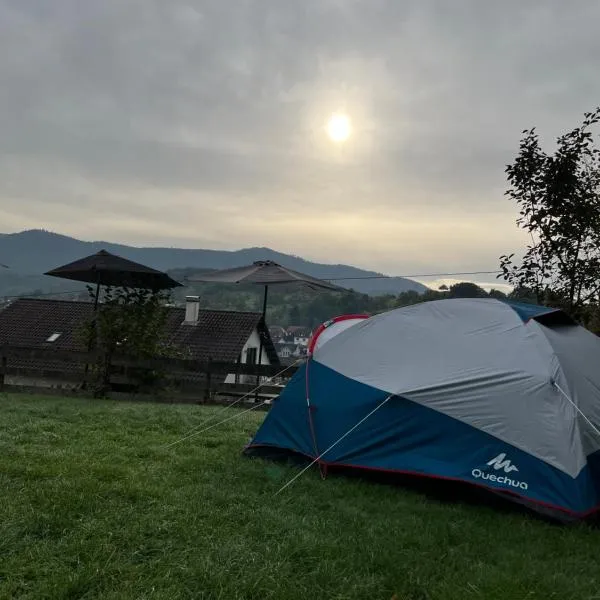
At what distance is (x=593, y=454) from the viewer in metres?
4.01

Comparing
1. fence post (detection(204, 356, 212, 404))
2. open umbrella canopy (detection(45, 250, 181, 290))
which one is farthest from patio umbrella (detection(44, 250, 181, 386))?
fence post (detection(204, 356, 212, 404))

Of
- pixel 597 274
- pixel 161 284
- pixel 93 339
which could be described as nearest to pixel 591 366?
pixel 597 274

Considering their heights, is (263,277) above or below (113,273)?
above

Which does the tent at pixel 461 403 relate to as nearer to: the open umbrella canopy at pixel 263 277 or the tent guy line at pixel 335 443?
the tent guy line at pixel 335 443

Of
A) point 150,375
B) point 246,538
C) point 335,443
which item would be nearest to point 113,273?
point 150,375

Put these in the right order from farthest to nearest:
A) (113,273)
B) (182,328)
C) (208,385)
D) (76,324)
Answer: (182,328) < (76,324) < (113,273) < (208,385)

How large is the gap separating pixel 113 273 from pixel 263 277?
2684 millimetres

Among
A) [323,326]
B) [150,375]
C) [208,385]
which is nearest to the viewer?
[323,326]

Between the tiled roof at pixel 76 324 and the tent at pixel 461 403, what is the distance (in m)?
17.5

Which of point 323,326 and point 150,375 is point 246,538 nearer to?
point 323,326

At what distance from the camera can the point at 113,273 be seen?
33.1ft

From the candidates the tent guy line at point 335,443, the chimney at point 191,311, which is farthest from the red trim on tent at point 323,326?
the chimney at point 191,311

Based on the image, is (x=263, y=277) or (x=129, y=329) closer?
(x=129, y=329)

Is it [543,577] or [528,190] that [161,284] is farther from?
[543,577]
